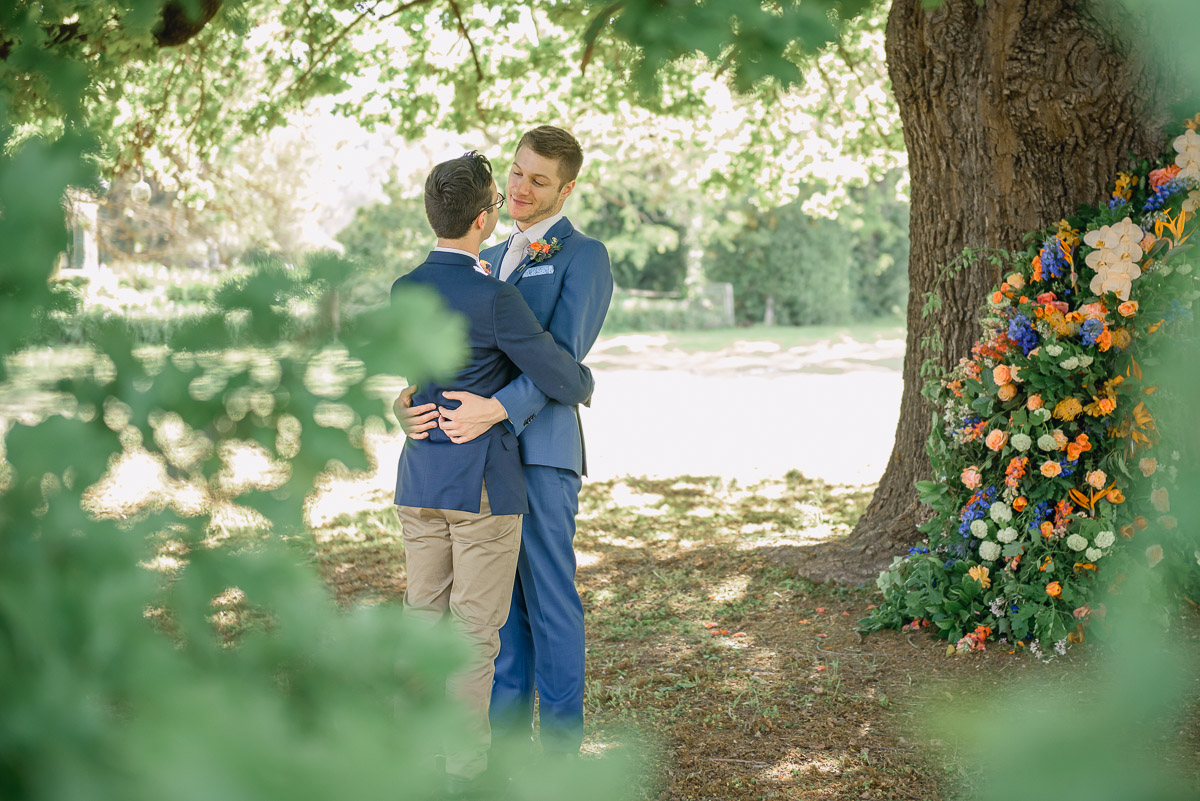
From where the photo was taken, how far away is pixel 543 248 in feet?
10.4

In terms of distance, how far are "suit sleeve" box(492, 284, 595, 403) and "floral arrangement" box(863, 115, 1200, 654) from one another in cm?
217

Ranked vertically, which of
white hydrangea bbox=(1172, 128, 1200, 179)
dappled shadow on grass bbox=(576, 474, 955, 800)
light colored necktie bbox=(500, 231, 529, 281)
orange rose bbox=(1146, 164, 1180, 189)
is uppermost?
white hydrangea bbox=(1172, 128, 1200, 179)

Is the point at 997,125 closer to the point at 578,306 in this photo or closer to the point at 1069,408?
the point at 1069,408

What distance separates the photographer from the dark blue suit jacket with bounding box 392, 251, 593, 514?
2.87 meters

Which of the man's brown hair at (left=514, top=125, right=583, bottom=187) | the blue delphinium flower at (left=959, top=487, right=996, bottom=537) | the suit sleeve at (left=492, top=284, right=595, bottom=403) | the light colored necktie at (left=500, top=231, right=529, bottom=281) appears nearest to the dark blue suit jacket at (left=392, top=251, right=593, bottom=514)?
the suit sleeve at (left=492, top=284, right=595, bottom=403)

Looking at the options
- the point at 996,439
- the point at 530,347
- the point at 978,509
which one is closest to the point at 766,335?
the point at 978,509

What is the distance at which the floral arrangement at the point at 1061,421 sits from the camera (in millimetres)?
3957

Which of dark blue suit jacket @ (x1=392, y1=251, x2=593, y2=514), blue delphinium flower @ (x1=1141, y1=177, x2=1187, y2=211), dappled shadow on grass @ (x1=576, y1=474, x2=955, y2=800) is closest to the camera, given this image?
dark blue suit jacket @ (x1=392, y1=251, x2=593, y2=514)

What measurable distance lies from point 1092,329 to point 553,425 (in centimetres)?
230

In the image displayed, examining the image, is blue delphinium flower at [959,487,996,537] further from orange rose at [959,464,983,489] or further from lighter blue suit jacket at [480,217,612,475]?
lighter blue suit jacket at [480,217,612,475]

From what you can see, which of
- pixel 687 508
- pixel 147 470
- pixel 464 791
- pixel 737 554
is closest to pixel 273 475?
pixel 147 470

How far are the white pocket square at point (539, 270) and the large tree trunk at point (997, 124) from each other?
216cm

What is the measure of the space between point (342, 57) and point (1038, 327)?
218 inches

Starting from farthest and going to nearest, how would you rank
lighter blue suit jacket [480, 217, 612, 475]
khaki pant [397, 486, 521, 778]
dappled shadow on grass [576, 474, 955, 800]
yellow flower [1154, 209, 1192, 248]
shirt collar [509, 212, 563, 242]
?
yellow flower [1154, 209, 1192, 248] < dappled shadow on grass [576, 474, 955, 800] < shirt collar [509, 212, 563, 242] < lighter blue suit jacket [480, 217, 612, 475] < khaki pant [397, 486, 521, 778]
